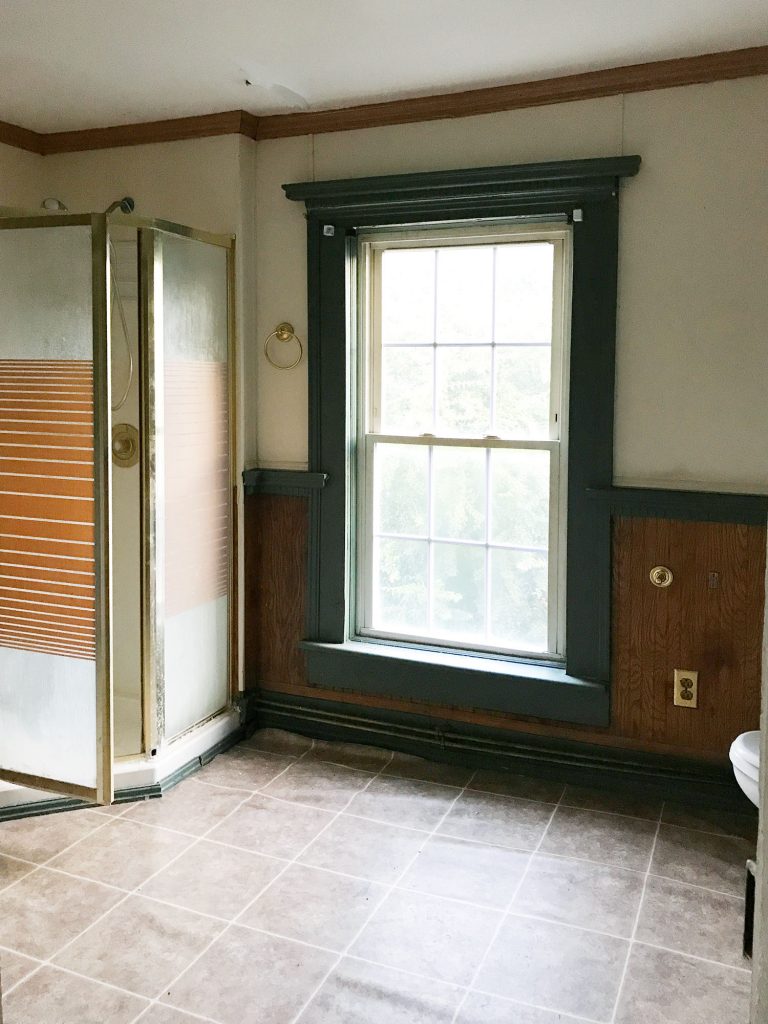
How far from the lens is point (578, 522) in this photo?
318 centimetres

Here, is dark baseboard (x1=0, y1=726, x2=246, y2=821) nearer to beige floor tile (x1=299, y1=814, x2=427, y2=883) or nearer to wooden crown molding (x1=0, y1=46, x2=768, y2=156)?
Answer: beige floor tile (x1=299, y1=814, x2=427, y2=883)

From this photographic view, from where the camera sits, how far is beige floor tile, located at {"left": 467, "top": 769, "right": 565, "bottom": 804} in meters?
3.16

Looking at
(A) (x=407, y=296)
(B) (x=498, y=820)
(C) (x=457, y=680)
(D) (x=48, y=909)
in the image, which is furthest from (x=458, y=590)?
(D) (x=48, y=909)

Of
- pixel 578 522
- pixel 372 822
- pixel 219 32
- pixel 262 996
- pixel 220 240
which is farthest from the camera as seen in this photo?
pixel 220 240

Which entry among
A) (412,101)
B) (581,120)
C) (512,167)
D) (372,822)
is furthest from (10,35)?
(372,822)

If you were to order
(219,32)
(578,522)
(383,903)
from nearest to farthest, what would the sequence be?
(383,903) → (219,32) → (578,522)

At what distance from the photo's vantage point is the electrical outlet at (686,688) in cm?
305

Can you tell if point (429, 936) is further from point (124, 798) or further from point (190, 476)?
point (190, 476)

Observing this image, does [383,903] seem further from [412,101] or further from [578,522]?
[412,101]

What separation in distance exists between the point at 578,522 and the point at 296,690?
52.6 inches

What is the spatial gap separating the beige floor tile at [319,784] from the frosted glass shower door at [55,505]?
0.61 m

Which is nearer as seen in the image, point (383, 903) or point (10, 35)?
point (383, 903)

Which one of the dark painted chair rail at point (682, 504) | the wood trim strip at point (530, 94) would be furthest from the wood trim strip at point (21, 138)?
the dark painted chair rail at point (682, 504)

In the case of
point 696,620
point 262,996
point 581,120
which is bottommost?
point 262,996
